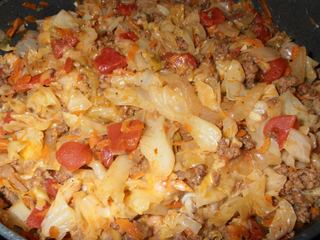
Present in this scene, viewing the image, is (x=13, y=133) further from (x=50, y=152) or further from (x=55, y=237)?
(x=55, y=237)

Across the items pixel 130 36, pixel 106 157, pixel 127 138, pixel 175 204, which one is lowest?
pixel 175 204

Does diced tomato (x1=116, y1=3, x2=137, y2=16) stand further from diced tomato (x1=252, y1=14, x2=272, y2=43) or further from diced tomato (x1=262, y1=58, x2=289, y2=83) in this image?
diced tomato (x1=262, y1=58, x2=289, y2=83)

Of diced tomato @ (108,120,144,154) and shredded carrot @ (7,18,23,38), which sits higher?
diced tomato @ (108,120,144,154)

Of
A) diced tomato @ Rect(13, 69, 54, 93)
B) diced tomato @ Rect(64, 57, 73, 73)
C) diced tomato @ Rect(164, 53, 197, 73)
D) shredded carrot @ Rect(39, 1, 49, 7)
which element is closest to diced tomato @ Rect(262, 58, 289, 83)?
diced tomato @ Rect(164, 53, 197, 73)

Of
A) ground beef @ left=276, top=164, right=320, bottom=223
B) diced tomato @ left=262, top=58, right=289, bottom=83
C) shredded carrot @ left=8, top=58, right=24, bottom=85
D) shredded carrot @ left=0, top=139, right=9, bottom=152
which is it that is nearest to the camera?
ground beef @ left=276, top=164, right=320, bottom=223

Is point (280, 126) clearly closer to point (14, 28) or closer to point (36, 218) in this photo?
point (36, 218)

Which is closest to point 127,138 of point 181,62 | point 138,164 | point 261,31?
point 138,164
